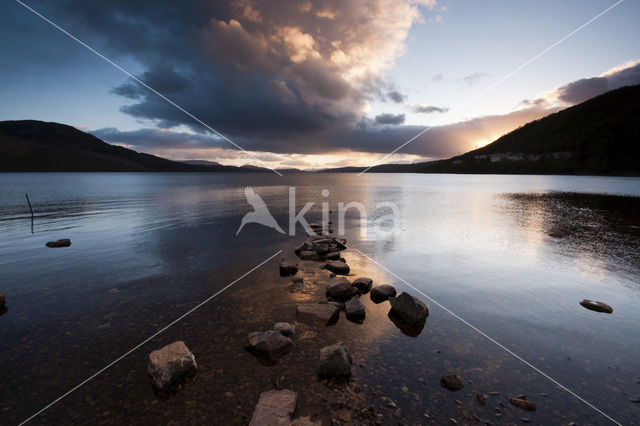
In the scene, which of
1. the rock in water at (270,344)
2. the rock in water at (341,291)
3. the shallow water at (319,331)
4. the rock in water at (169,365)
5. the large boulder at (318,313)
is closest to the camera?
the shallow water at (319,331)

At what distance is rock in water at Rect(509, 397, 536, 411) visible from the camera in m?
7.17

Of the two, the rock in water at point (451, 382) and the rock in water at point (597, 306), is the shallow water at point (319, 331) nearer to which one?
the rock in water at point (451, 382)

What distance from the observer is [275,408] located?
686cm

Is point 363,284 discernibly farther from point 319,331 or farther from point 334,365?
point 334,365

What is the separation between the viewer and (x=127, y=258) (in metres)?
20.2

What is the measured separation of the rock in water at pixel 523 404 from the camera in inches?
282

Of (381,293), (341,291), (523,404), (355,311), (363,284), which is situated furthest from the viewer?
(363,284)

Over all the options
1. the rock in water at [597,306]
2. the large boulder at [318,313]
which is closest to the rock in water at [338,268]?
the large boulder at [318,313]

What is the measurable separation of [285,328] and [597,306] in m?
15.2

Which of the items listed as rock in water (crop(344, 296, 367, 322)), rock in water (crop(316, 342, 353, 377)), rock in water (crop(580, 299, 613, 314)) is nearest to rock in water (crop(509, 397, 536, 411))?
rock in water (crop(316, 342, 353, 377))

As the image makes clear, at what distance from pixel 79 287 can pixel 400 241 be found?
25.1 meters

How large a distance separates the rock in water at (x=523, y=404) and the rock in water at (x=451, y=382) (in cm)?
131

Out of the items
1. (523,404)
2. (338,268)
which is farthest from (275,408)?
(338,268)

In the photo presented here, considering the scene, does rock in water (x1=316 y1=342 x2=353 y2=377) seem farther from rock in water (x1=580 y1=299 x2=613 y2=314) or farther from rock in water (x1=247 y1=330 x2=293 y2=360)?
rock in water (x1=580 y1=299 x2=613 y2=314)
